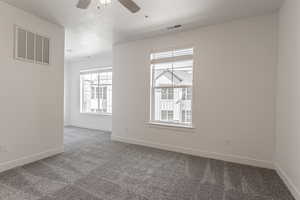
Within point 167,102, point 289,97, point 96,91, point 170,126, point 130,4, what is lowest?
point 170,126

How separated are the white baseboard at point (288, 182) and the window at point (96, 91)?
5085 mm

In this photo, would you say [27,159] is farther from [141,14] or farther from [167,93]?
[141,14]

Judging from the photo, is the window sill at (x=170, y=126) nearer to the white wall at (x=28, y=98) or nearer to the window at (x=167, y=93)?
the window at (x=167, y=93)

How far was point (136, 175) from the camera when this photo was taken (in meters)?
2.54

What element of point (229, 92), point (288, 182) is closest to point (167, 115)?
point (229, 92)

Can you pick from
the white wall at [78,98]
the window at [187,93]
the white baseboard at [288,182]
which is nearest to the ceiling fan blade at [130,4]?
the window at [187,93]

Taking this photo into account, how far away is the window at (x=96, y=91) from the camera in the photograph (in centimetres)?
604

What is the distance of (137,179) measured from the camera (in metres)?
2.42

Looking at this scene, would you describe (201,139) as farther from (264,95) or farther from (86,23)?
(86,23)

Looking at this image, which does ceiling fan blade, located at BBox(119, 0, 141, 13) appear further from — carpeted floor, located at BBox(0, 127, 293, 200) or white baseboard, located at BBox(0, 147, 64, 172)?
white baseboard, located at BBox(0, 147, 64, 172)

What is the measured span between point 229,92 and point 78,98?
588cm

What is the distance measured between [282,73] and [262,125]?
984 mm

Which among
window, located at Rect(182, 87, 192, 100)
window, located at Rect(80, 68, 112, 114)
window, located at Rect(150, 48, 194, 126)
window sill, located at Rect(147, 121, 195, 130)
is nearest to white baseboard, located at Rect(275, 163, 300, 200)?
window sill, located at Rect(147, 121, 195, 130)

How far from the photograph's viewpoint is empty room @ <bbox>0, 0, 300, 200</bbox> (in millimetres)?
2195
